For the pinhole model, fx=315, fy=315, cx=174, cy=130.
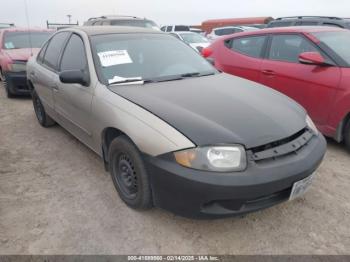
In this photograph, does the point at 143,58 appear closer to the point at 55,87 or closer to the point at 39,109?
the point at 55,87

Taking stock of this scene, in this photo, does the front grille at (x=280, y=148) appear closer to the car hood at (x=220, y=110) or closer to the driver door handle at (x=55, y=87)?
the car hood at (x=220, y=110)

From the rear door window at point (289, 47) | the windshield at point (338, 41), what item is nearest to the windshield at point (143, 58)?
the rear door window at point (289, 47)

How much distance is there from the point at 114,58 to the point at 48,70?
4.64ft

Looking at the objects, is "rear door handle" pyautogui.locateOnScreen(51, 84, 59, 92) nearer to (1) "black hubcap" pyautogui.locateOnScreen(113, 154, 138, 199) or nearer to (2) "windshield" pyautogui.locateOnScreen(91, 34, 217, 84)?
(2) "windshield" pyautogui.locateOnScreen(91, 34, 217, 84)

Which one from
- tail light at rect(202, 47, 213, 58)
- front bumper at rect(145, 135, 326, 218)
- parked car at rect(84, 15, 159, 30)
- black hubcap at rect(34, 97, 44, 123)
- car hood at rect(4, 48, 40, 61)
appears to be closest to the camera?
front bumper at rect(145, 135, 326, 218)

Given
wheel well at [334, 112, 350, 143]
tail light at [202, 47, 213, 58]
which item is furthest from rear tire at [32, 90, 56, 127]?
wheel well at [334, 112, 350, 143]

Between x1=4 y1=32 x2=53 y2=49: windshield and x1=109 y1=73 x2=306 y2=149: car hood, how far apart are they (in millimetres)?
5467

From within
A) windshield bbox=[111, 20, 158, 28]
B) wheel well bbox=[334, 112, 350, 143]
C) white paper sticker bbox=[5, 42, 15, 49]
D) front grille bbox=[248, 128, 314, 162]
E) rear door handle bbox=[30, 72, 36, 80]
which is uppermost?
windshield bbox=[111, 20, 158, 28]

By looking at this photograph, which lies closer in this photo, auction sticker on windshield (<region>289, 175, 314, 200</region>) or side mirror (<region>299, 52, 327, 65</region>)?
auction sticker on windshield (<region>289, 175, 314, 200</region>)

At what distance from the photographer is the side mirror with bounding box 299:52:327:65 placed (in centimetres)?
379

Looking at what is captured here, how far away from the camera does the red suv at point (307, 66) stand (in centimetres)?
369

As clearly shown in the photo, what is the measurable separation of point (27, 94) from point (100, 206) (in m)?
4.71

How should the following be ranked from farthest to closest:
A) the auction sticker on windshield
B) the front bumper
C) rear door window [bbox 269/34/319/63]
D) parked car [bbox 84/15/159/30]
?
parked car [bbox 84/15/159/30] → rear door window [bbox 269/34/319/63] → the auction sticker on windshield → the front bumper

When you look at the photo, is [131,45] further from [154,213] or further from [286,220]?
[286,220]
